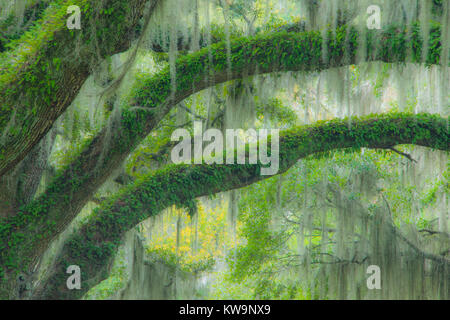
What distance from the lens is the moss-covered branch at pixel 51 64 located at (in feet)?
13.0

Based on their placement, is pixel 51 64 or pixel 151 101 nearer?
pixel 51 64

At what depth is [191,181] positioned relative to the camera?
19.3 feet

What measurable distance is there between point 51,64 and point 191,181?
8.04ft

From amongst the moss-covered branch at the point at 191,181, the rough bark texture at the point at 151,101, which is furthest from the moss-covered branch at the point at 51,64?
the moss-covered branch at the point at 191,181

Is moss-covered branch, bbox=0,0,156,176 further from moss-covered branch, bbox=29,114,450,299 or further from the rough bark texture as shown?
moss-covered branch, bbox=29,114,450,299

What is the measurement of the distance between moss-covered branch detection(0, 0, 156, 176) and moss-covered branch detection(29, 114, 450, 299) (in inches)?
66.6

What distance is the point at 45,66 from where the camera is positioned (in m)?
3.95

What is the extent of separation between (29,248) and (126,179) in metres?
2.31

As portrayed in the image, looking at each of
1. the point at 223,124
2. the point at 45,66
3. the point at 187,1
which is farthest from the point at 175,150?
the point at 45,66

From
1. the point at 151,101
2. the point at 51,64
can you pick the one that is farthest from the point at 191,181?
the point at 51,64

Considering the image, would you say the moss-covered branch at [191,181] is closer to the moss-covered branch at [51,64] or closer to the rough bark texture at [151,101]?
the rough bark texture at [151,101]

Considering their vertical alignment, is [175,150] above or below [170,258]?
above

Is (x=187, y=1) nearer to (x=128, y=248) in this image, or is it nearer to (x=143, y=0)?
(x=143, y=0)

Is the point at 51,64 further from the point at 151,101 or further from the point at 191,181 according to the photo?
the point at 191,181
